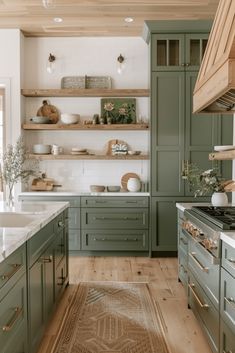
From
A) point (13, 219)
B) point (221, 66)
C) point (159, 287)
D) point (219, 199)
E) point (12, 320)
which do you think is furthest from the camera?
point (159, 287)

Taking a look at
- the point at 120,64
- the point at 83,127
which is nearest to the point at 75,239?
the point at 83,127

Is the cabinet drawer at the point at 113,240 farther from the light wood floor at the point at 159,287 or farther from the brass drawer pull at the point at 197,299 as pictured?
the brass drawer pull at the point at 197,299

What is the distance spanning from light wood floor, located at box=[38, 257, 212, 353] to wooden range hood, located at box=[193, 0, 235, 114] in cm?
172

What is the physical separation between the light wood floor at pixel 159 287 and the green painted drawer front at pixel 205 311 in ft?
0.41

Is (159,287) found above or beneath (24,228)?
beneath

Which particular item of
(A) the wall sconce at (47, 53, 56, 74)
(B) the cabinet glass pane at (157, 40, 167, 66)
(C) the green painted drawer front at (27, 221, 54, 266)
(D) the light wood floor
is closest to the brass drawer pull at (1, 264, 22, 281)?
(C) the green painted drawer front at (27, 221, 54, 266)

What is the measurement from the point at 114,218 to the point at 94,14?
2641 mm

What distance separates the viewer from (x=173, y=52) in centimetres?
484

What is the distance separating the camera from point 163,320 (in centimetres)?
296

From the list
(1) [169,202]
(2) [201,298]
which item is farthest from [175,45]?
(2) [201,298]

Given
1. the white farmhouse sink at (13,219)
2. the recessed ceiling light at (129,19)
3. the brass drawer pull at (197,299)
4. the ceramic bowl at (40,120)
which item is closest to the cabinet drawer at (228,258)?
the brass drawer pull at (197,299)

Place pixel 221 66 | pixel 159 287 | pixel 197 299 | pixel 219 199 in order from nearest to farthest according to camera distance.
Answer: pixel 221 66
pixel 197 299
pixel 219 199
pixel 159 287

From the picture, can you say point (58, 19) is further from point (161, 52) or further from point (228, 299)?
point (228, 299)

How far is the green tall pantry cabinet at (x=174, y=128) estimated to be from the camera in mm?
4785
